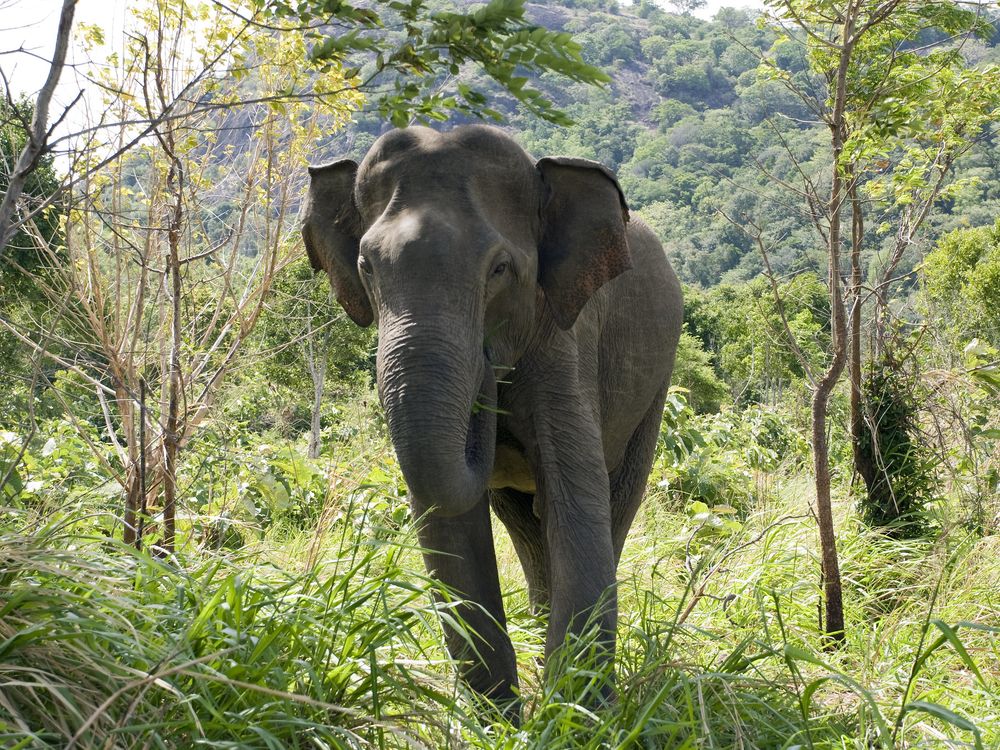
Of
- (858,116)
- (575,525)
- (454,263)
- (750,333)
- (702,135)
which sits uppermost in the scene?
(702,135)

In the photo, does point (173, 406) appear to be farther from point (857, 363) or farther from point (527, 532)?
point (857, 363)

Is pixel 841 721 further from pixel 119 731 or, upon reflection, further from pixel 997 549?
pixel 997 549

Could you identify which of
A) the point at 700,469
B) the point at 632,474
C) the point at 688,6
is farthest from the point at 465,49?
the point at 688,6

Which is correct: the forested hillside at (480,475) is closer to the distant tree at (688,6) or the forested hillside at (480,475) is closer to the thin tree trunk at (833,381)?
the thin tree trunk at (833,381)

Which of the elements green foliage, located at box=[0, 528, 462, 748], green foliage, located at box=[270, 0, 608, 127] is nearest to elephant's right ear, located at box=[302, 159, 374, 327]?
green foliage, located at box=[270, 0, 608, 127]

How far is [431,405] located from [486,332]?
551 millimetres

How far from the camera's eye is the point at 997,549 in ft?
22.5

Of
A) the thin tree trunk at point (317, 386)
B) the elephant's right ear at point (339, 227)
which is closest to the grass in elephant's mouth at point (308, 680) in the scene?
the elephant's right ear at point (339, 227)

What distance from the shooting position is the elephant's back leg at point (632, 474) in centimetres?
561

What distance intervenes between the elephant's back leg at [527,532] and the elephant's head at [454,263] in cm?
123

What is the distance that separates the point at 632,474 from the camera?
5.78 meters

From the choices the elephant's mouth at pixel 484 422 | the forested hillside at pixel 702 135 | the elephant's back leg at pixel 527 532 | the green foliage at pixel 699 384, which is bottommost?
the green foliage at pixel 699 384

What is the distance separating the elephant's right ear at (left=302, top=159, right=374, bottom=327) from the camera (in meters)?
4.59

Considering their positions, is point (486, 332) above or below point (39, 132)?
below
